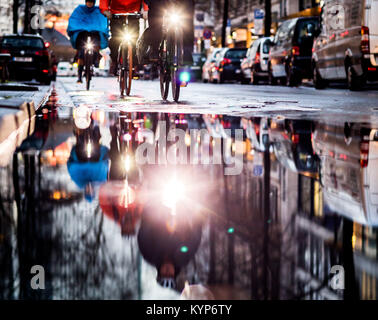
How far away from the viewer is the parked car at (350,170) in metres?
4.24

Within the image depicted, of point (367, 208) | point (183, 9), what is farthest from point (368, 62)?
point (367, 208)

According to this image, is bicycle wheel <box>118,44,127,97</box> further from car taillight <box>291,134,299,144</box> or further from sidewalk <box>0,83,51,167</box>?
car taillight <box>291,134,299,144</box>

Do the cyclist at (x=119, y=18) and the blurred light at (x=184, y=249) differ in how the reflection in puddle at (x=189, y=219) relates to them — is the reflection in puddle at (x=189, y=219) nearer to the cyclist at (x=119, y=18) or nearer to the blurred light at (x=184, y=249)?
the blurred light at (x=184, y=249)

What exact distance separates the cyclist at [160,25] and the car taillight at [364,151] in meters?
5.68

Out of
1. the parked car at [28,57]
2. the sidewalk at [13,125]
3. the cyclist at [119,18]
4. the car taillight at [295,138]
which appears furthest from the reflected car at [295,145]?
the parked car at [28,57]

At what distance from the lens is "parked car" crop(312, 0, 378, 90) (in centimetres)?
1886

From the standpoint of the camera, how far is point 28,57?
29125 millimetres

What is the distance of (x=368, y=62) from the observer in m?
19.1

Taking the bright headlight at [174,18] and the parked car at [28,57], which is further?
the parked car at [28,57]

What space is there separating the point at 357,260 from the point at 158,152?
→ 3882mm

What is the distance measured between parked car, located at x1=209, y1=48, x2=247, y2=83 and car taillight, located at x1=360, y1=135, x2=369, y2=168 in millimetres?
30764

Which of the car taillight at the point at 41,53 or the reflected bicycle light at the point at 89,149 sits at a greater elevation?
the car taillight at the point at 41,53

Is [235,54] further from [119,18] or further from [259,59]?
[119,18]
